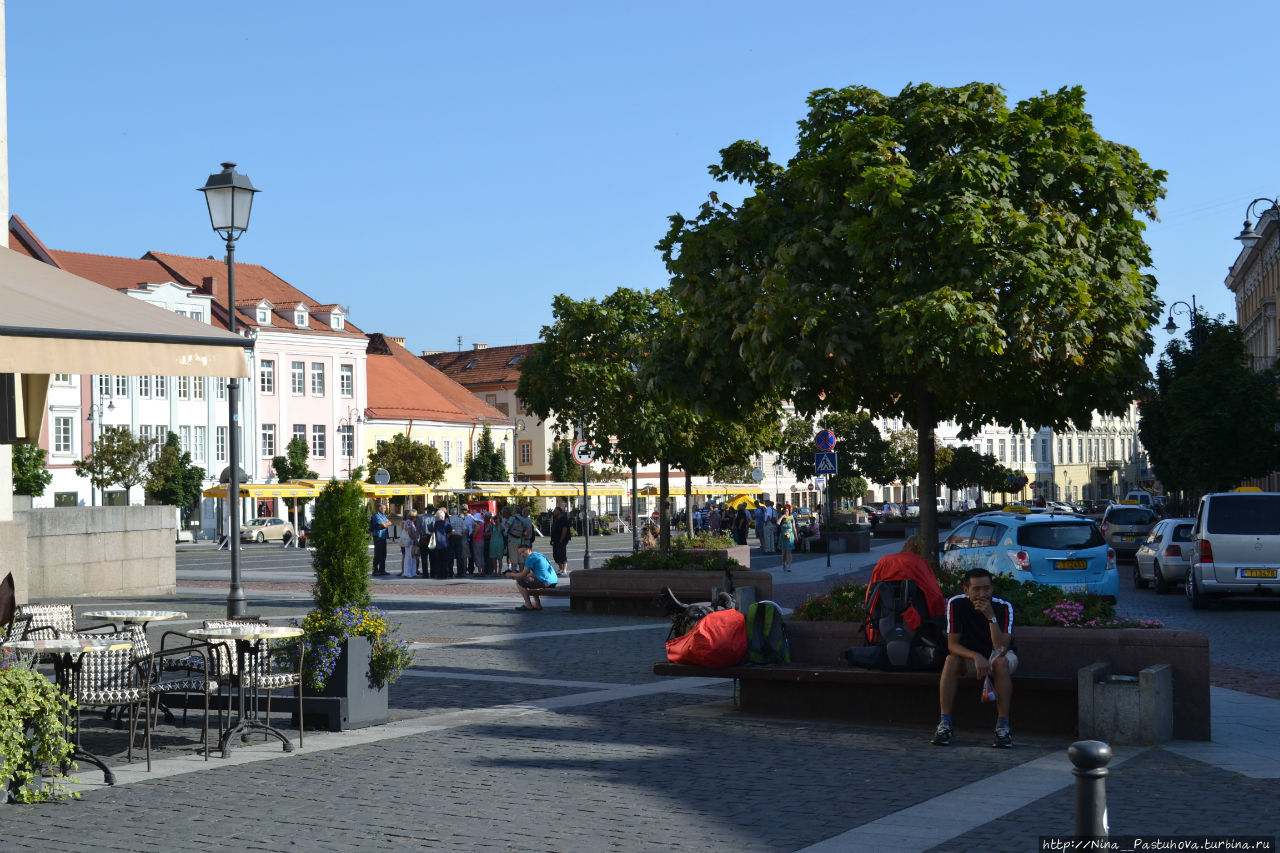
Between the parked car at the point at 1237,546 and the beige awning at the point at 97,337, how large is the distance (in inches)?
688

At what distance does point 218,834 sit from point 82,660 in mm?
2556

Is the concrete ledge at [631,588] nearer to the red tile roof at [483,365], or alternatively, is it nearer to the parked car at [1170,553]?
the parked car at [1170,553]

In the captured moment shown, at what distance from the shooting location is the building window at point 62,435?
2618 inches

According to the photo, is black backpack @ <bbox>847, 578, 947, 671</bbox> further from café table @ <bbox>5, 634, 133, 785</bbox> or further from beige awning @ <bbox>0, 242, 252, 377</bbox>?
café table @ <bbox>5, 634, 133, 785</bbox>

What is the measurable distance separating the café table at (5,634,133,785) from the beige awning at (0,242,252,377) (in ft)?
7.39

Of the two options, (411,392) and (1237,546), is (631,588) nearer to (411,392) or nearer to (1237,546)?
(1237,546)

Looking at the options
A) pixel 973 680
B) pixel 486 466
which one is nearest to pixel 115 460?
pixel 486 466

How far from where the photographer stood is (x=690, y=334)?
1479 centimetres

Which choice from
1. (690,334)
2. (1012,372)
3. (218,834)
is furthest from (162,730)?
(1012,372)

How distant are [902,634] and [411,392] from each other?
84318 millimetres

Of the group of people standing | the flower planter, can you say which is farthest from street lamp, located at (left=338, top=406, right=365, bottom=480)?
the flower planter

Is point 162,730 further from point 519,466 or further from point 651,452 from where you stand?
point 519,466

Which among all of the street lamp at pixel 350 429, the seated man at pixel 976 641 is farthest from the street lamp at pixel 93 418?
the seated man at pixel 976 641

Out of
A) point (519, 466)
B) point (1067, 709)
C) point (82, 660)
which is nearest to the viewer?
point (82, 660)
